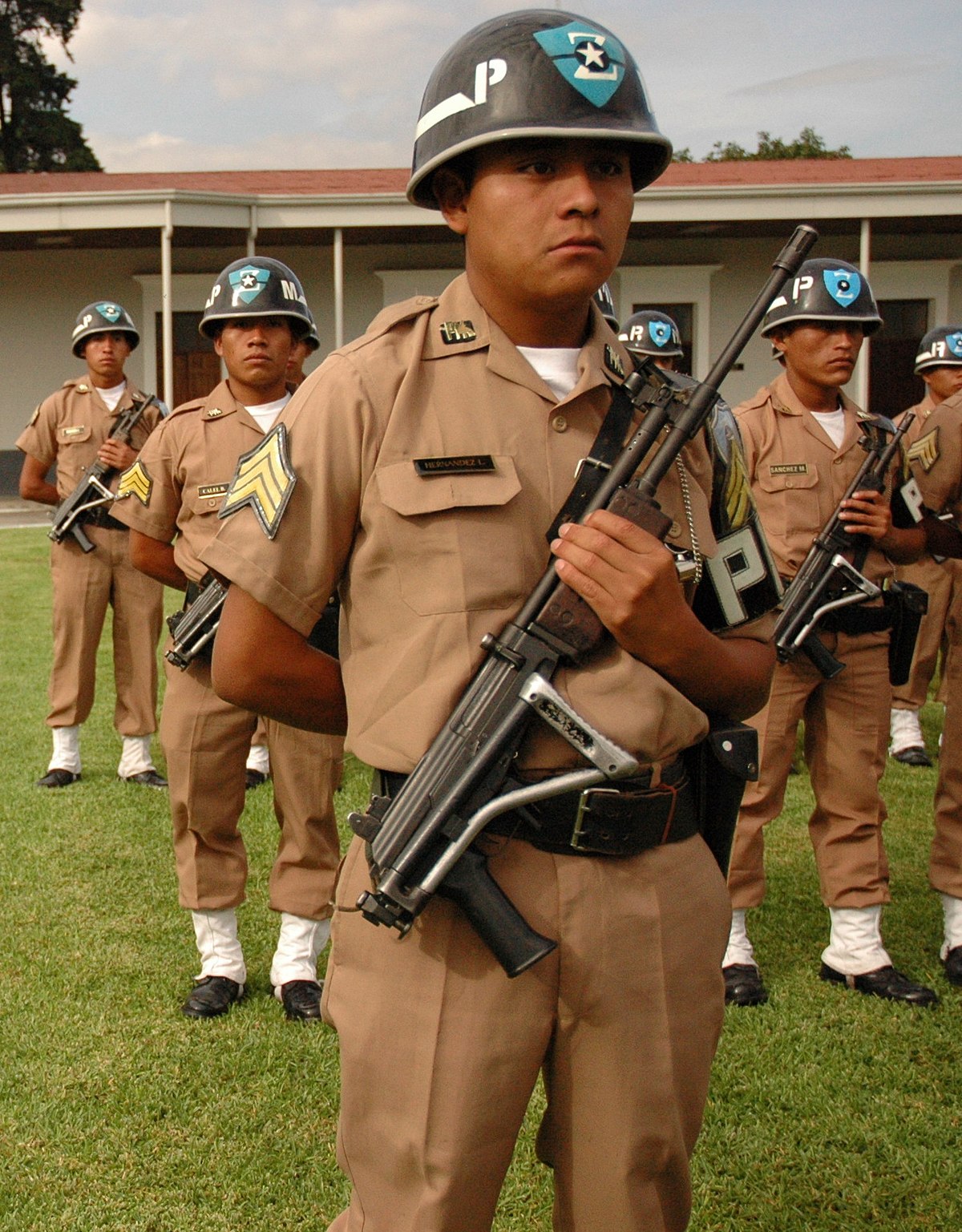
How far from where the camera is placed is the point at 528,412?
1.99 m

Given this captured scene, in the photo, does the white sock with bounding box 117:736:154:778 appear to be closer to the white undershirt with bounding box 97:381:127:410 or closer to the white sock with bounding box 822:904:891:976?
the white undershirt with bounding box 97:381:127:410

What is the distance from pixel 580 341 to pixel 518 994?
104 cm

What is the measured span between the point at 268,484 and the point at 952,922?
373 cm

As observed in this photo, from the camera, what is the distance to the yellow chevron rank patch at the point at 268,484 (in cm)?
191

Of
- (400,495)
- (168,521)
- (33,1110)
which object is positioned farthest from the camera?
(168,521)

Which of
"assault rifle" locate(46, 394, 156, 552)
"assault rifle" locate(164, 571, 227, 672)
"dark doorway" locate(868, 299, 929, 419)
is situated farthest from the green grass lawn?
"dark doorway" locate(868, 299, 929, 419)

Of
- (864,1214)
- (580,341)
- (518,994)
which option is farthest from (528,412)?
(864,1214)

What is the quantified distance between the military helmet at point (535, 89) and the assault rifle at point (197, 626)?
2494mm

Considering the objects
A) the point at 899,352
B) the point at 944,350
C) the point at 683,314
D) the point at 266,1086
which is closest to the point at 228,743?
the point at 266,1086

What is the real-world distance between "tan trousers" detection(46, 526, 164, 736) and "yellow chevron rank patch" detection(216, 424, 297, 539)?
18.7 ft

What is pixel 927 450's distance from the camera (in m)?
4.76

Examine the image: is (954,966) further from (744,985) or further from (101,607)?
(101,607)

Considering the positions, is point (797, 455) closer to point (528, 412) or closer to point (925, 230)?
point (528, 412)

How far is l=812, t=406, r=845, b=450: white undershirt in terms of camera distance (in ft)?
15.8
